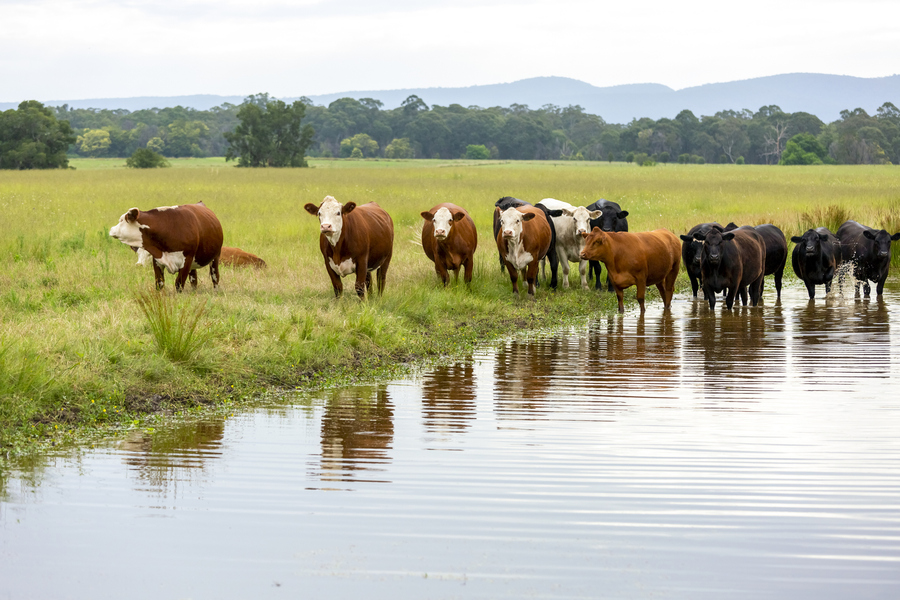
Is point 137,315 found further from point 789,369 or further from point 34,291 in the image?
point 789,369

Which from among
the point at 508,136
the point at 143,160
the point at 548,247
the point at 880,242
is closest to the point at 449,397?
the point at 548,247

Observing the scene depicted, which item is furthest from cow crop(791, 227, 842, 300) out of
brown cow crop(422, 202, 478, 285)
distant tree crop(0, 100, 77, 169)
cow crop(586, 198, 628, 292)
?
distant tree crop(0, 100, 77, 169)

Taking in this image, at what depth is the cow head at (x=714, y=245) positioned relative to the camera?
1306 cm

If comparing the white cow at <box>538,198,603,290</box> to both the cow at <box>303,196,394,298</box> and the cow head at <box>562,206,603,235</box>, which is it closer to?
the cow head at <box>562,206,603,235</box>

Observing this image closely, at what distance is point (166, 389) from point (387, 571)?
4.04 meters

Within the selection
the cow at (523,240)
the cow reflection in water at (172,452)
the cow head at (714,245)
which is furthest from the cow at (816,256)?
the cow reflection in water at (172,452)

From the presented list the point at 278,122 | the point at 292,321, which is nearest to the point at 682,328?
the point at 292,321

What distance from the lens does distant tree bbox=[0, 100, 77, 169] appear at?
200 ft

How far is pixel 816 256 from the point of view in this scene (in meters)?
14.4

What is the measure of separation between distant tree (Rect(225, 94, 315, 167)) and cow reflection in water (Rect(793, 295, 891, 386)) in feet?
213

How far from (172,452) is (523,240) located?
7908mm

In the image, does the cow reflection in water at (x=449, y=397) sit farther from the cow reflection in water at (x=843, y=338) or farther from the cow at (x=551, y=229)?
the cow at (x=551, y=229)

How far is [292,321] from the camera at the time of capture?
1005 centimetres

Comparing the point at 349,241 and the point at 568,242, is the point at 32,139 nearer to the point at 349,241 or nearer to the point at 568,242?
the point at 568,242
